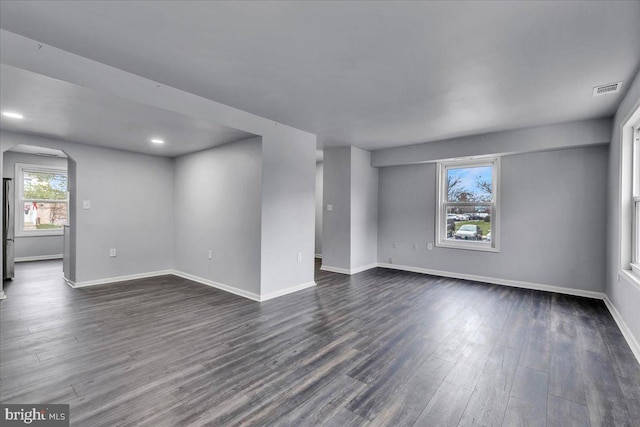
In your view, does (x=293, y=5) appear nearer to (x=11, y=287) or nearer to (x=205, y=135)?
(x=205, y=135)

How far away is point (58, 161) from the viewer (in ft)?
22.8

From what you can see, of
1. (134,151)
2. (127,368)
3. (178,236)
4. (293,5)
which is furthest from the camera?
(178,236)

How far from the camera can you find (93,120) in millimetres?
3451

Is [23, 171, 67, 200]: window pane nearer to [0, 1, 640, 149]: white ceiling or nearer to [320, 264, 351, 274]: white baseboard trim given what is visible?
[0, 1, 640, 149]: white ceiling

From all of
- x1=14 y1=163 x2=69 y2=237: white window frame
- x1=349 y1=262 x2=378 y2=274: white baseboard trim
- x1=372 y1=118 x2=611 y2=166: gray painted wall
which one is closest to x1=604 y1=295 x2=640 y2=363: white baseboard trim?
x1=372 y1=118 x2=611 y2=166: gray painted wall

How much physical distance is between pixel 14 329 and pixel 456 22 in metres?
4.74

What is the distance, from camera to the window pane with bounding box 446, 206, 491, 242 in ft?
17.4

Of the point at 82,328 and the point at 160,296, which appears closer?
the point at 82,328

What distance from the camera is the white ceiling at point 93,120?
2.59m

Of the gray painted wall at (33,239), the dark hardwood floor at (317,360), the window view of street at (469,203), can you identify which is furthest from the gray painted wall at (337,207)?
the gray painted wall at (33,239)

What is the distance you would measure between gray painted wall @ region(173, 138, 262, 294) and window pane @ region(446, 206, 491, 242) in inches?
148

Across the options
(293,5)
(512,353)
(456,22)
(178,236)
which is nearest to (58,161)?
(178,236)

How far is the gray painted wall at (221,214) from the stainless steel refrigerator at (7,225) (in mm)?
2362

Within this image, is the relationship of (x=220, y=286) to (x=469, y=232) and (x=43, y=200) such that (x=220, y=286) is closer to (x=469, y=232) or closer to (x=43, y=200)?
(x=469, y=232)
